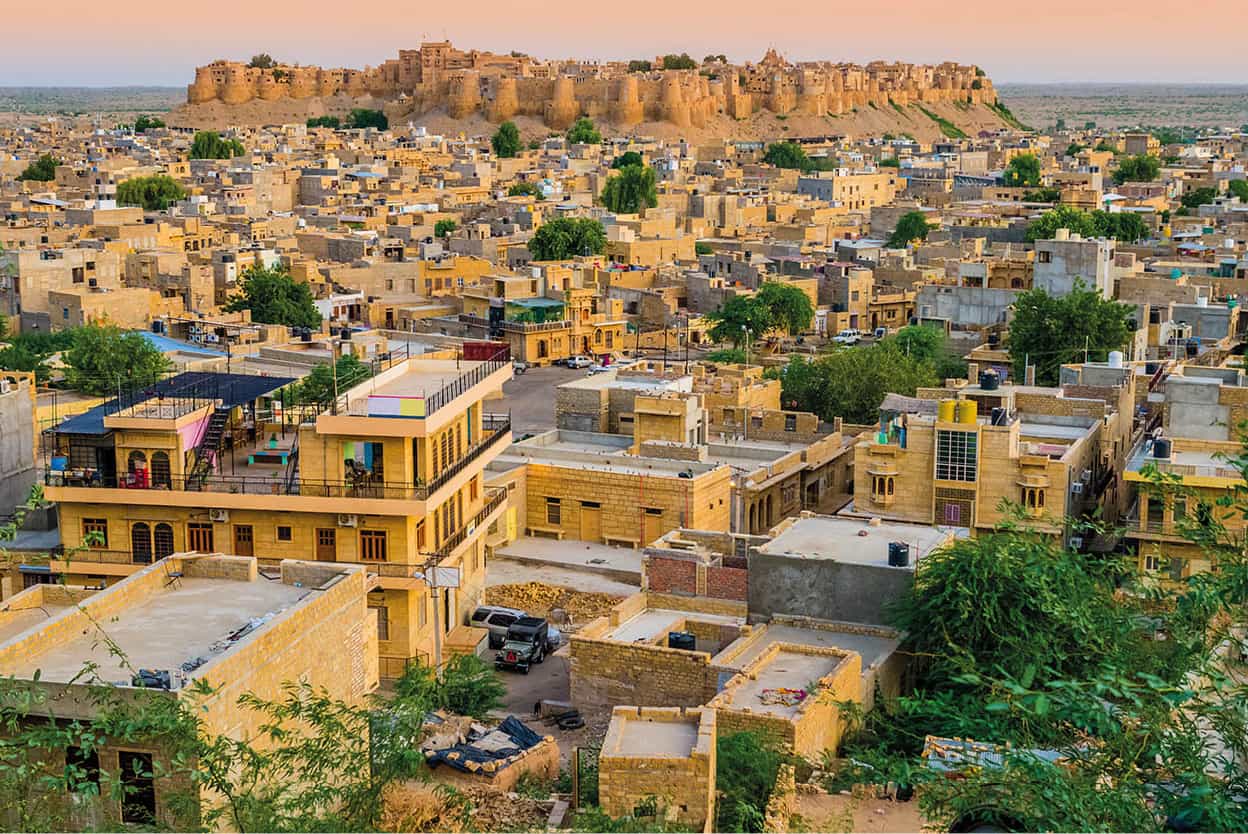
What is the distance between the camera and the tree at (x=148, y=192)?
63375 millimetres

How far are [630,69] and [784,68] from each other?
47.0ft

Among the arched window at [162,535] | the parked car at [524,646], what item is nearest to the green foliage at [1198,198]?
the parked car at [524,646]

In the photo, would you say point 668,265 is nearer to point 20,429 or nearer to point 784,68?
point 20,429

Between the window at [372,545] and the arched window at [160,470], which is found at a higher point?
the arched window at [160,470]

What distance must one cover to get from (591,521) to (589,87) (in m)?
97.6

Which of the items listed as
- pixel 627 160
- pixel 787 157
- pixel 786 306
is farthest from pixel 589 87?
pixel 786 306

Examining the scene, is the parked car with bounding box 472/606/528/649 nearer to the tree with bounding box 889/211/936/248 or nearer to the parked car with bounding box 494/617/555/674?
the parked car with bounding box 494/617/555/674

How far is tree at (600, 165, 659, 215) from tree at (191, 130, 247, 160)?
1062 inches

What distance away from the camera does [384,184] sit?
7000cm

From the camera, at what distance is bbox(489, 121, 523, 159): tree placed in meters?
99.7

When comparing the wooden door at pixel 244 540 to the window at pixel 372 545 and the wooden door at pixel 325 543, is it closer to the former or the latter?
the wooden door at pixel 325 543

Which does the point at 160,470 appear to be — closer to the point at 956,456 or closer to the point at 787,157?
the point at 956,456

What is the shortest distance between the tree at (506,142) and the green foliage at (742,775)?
3386 inches

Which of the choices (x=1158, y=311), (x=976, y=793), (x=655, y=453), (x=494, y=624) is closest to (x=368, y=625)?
(x=494, y=624)
